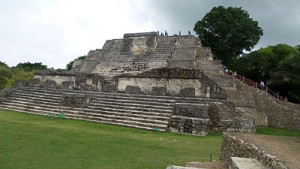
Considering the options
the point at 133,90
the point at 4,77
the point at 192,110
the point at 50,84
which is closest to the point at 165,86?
the point at 133,90

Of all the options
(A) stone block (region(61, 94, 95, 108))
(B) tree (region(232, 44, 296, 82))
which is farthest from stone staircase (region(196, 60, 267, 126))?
(B) tree (region(232, 44, 296, 82))

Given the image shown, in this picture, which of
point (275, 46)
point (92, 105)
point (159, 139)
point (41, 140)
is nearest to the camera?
point (41, 140)

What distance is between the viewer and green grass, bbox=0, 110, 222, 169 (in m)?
3.75

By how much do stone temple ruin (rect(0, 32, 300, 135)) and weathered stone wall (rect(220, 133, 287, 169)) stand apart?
3.28 m

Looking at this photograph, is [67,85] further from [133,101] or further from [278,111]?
[278,111]

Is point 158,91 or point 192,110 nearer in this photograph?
point 192,110

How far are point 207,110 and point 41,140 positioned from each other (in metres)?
5.31

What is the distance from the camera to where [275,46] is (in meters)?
26.6

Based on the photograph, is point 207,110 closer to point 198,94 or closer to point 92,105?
point 198,94

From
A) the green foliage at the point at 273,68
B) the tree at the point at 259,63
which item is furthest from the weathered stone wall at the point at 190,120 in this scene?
the tree at the point at 259,63

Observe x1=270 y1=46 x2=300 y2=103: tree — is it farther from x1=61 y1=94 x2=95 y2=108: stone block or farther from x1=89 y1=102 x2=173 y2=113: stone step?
x1=61 y1=94 x2=95 y2=108: stone block

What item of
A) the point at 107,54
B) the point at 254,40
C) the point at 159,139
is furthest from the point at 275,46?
the point at 159,139

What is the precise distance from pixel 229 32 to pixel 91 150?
2348cm

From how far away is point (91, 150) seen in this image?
457cm
